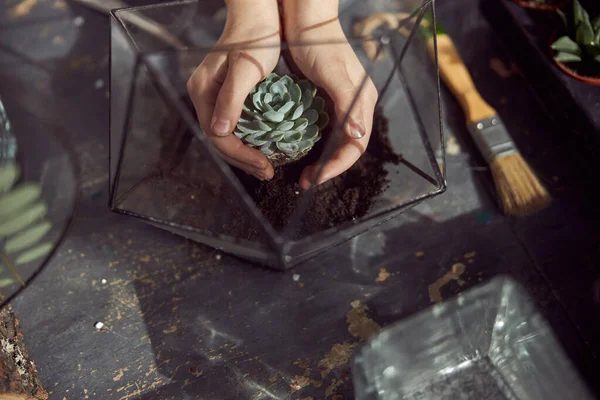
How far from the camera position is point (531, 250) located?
0.74 metres

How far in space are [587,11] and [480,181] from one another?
323mm

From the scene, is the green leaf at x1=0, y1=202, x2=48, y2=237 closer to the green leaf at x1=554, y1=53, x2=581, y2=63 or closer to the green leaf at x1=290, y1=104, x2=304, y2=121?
the green leaf at x1=290, y1=104, x2=304, y2=121

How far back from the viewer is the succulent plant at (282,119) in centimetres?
55

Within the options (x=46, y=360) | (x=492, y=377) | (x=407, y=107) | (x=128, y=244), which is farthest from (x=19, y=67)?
(x=492, y=377)

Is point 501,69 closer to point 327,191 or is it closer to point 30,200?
point 327,191

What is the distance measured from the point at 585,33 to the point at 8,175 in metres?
0.88

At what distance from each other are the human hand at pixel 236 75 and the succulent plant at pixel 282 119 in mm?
13

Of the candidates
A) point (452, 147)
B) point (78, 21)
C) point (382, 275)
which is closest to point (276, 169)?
point (382, 275)

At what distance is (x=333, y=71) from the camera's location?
0.57m

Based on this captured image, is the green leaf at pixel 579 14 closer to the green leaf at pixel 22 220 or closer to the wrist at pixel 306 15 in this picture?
the wrist at pixel 306 15

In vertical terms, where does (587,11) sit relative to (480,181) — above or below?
above

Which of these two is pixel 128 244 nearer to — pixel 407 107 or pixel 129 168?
pixel 129 168

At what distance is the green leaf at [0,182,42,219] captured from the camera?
29.0 inches

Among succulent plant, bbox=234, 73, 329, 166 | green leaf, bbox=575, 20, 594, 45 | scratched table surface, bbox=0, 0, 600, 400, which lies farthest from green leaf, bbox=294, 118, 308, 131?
green leaf, bbox=575, 20, 594, 45
